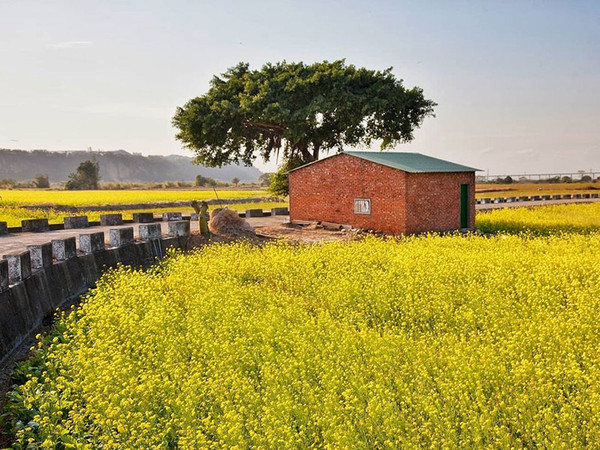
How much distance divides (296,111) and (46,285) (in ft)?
71.7

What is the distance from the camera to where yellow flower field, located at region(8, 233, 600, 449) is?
6.64m

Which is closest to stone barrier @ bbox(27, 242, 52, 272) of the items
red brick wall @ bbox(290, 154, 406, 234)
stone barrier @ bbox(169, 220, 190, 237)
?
stone barrier @ bbox(169, 220, 190, 237)

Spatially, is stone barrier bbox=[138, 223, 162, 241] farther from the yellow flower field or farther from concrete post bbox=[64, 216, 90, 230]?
concrete post bbox=[64, 216, 90, 230]

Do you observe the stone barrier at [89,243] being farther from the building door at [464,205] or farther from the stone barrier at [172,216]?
the building door at [464,205]

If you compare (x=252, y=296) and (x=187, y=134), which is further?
(x=187, y=134)

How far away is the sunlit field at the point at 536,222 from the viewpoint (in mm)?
26484

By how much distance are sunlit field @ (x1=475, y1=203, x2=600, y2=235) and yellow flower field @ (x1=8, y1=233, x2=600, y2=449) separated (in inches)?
491

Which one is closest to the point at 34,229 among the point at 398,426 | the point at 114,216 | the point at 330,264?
the point at 114,216

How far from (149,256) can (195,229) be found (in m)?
5.02

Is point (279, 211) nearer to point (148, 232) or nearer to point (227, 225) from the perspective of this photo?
point (227, 225)

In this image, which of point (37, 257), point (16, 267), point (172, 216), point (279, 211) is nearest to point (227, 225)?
point (172, 216)

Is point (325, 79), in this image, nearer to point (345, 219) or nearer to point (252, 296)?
point (345, 219)

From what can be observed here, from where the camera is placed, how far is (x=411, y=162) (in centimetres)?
2645

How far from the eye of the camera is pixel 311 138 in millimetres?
36531
